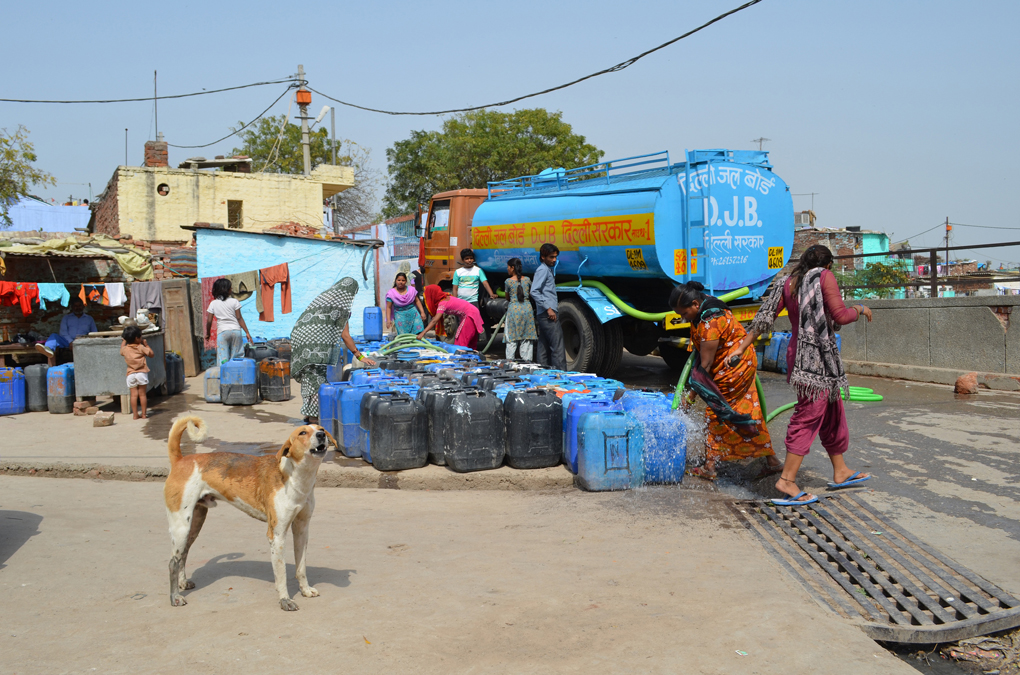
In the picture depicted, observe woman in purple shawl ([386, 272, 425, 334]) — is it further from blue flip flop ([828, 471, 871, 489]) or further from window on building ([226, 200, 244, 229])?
window on building ([226, 200, 244, 229])

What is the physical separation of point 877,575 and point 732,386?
6.42 feet

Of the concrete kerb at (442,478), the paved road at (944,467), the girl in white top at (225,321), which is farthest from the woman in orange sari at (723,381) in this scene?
the girl in white top at (225,321)

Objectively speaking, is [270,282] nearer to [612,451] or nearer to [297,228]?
[297,228]

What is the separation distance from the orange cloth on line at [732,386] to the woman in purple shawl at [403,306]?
6165mm

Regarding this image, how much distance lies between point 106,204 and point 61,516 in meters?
20.8

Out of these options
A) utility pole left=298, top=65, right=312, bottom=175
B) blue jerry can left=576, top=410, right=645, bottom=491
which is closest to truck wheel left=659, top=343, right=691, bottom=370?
blue jerry can left=576, top=410, right=645, bottom=491

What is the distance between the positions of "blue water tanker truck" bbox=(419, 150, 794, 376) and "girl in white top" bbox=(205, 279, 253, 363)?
4.12 meters

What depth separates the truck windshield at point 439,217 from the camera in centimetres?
1470

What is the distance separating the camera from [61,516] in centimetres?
583

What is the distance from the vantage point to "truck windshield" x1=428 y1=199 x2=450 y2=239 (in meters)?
14.7

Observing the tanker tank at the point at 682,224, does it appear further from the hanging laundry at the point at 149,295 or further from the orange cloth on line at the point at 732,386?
the hanging laundry at the point at 149,295

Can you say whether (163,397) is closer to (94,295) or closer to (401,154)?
(94,295)

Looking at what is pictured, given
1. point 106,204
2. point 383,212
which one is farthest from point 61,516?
point 383,212

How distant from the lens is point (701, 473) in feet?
20.6
